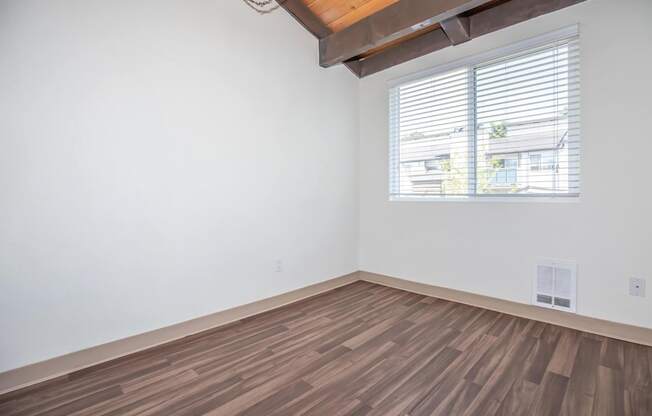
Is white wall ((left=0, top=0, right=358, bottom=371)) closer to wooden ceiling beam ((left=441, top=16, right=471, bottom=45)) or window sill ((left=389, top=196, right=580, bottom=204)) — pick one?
window sill ((left=389, top=196, right=580, bottom=204))

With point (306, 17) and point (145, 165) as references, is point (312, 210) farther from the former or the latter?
point (306, 17)

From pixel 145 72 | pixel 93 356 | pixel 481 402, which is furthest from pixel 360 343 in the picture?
pixel 145 72

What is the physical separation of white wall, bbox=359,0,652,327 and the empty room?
1 cm

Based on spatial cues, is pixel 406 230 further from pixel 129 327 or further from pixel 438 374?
pixel 129 327

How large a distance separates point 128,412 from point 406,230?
9.53ft

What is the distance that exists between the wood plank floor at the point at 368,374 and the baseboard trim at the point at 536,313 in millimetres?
89

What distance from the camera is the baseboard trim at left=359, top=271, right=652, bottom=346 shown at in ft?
7.54

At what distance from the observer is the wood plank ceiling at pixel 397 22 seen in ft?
8.59

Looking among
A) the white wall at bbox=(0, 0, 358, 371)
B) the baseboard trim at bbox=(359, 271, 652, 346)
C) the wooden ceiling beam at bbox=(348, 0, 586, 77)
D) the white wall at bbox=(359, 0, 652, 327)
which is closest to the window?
the white wall at bbox=(359, 0, 652, 327)

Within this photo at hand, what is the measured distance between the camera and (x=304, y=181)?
3.39 m

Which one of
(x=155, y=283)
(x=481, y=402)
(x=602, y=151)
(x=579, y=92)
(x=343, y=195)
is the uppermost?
(x=579, y=92)

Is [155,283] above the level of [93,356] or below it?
above

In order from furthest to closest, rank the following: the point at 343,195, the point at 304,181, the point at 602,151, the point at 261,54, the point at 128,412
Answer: the point at 343,195 < the point at 304,181 < the point at 261,54 < the point at 602,151 < the point at 128,412

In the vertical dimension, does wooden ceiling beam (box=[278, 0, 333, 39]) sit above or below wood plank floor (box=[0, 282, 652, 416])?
above
